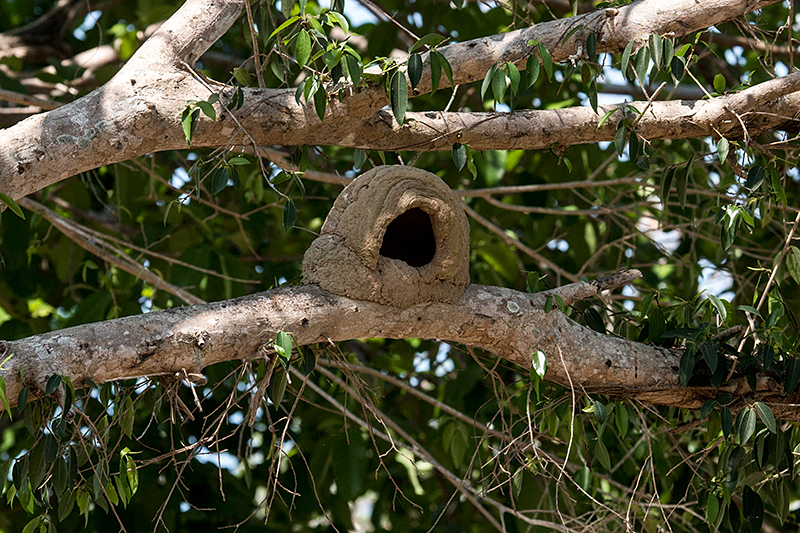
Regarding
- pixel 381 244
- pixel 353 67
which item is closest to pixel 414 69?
pixel 353 67

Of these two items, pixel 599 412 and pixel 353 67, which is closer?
pixel 353 67

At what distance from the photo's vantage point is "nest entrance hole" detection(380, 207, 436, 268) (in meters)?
2.59

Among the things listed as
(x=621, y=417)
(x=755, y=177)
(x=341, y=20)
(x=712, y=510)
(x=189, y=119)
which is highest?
(x=341, y=20)

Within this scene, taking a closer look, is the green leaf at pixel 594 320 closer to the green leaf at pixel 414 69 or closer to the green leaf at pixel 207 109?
the green leaf at pixel 414 69

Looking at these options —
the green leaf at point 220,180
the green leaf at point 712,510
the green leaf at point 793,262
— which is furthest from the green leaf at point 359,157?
the green leaf at point 712,510

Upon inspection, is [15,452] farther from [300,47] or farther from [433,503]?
[300,47]

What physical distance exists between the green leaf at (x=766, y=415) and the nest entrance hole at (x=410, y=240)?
979 millimetres

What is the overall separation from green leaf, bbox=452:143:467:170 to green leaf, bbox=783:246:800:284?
96 cm

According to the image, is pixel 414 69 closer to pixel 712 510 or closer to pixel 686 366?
pixel 686 366

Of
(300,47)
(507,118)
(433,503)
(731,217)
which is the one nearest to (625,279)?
(731,217)

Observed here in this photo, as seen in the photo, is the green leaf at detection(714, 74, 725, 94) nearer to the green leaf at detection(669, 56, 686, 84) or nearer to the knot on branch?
the green leaf at detection(669, 56, 686, 84)

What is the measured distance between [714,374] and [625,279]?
1.16 feet

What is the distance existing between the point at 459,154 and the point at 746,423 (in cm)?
103

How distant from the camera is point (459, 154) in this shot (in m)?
2.42
